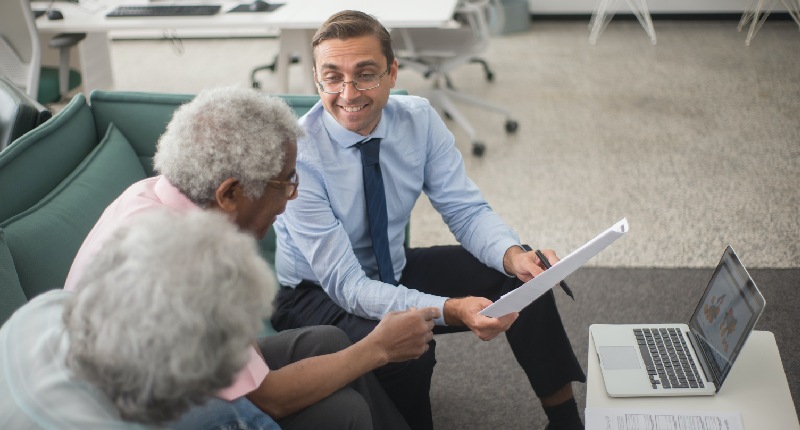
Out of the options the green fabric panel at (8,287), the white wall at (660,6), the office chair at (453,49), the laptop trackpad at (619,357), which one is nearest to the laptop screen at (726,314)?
the laptop trackpad at (619,357)

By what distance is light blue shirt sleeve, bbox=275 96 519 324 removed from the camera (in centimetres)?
186

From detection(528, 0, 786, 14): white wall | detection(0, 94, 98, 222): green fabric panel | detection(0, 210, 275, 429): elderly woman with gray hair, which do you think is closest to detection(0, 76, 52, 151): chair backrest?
detection(0, 94, 98, 222): green fabric panel

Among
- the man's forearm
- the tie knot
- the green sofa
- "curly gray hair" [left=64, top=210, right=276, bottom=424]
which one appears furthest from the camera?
the tie knot

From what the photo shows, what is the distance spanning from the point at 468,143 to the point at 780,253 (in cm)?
164

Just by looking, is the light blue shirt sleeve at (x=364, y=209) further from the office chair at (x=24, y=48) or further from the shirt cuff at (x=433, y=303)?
the office chair at (x=24, y=48)

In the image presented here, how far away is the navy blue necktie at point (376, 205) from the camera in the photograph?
6.38 feet

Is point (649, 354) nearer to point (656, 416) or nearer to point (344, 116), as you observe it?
point (656, 416)

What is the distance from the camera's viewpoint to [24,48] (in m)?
3.62

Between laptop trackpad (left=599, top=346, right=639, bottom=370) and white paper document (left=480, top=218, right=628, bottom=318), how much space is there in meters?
0.23

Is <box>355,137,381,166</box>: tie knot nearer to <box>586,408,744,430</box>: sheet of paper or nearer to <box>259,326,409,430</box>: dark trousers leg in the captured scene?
<box>259,326,409,430</box>: dark trousers leg

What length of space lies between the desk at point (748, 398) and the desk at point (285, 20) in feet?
7.35

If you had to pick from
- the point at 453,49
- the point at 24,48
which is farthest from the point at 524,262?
the point at 24,48

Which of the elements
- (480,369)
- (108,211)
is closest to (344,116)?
(108,211)

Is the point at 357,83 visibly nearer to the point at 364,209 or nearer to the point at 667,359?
the point at 364,209
